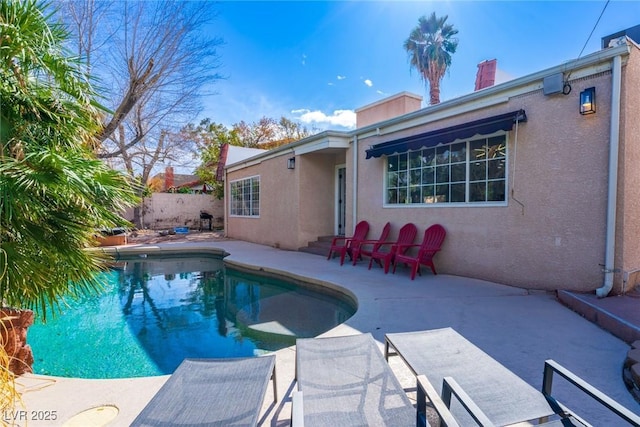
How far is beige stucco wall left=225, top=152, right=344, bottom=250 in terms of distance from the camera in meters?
11.6

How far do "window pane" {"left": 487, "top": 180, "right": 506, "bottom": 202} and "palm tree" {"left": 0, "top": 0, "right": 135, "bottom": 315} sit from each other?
647cm

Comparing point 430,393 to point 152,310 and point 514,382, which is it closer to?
point 514,382

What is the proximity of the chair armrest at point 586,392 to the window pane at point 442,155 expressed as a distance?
5962mm

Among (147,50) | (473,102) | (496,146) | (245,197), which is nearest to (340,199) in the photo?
(245,197)

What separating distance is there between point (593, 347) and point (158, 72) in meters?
15.6

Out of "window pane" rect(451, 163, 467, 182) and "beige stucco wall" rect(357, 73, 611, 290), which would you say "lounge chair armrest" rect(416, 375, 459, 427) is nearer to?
"beige stucco wall" rect(357, 73, 611, 290)

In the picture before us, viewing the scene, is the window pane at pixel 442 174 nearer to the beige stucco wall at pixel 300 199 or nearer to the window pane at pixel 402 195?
the window pane at pixel 402 195

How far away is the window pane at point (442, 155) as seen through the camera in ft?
25.0

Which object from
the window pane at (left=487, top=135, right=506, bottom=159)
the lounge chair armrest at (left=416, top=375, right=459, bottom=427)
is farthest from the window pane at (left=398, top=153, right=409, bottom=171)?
the lounge chair armrest at (left=416, top=375, right=459, bottom=427)

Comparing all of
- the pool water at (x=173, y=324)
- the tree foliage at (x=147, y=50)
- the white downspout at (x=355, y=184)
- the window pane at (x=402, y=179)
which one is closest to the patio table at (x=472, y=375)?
the pool water at (x=173, y=324)

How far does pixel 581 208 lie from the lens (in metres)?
5.48

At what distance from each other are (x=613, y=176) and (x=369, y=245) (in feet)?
17.9

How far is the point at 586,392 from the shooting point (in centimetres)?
194

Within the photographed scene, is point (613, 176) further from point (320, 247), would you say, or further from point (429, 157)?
point (320, 247)
